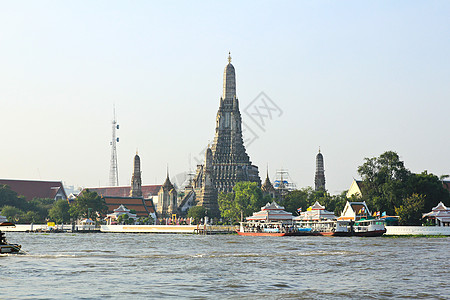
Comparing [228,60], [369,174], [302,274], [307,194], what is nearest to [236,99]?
[228,60]

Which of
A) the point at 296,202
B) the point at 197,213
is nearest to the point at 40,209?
the point at 197,213

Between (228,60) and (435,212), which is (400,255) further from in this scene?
(228,60)

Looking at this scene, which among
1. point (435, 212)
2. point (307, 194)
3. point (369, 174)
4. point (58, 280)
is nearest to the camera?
point (58, 280)

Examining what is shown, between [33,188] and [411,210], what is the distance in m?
124

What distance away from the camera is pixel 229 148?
18225 centimetres

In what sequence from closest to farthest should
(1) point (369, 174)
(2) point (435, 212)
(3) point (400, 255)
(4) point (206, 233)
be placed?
(3) point (400, 255) < (2) point (435, 212) < (1) point (369, 174) < (4) point (206, 233)

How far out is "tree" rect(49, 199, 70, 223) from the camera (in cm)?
15050

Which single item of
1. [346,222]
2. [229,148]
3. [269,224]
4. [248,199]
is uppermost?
[229,148]

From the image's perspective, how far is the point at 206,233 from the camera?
395 feet

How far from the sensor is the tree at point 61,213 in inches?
5925

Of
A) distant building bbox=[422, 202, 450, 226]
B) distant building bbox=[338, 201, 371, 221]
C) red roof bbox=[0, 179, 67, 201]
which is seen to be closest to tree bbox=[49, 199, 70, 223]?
red roof bbox=[0, 179, 67, 201]

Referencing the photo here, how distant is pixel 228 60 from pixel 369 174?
87.6 m

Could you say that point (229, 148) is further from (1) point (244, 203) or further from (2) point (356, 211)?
(2) point (356, 211)

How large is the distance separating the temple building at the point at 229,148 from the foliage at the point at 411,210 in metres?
82.8
